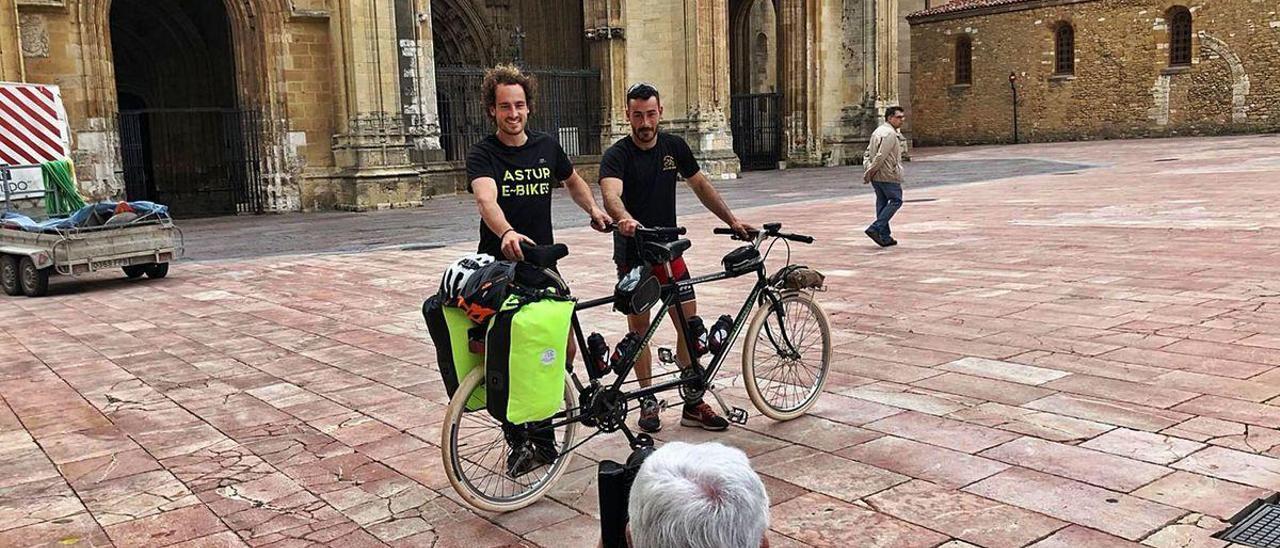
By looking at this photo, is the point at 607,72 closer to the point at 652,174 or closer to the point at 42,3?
the point at 42,3

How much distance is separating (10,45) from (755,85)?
2714 centimetres

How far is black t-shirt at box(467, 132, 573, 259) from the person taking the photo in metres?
4.33

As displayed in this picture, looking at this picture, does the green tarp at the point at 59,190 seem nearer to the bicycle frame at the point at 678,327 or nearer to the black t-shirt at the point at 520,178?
the black t-shirt at the point at 520,178

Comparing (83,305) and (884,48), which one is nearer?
(83,305)

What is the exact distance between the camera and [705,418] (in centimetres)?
481

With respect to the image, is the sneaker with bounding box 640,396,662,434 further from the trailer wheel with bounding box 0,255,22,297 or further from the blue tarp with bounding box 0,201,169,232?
the trailer wheel with bounding box 0,255,22,297

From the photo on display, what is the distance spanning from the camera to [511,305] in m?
3.60

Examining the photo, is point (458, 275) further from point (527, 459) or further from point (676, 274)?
point (676, 274)

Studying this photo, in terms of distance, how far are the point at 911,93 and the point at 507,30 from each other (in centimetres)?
2248

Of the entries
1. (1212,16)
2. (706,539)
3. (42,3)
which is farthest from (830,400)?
(1212,16)

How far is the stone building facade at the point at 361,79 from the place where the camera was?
18.4m

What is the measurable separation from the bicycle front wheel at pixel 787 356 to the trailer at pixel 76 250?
8.32 meters

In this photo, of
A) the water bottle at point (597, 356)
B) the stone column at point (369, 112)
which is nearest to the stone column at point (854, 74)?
the stone column at point (369, 112)

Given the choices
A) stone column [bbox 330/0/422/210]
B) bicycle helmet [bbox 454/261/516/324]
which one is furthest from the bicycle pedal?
stone column [bbox 330/0/422/210]
